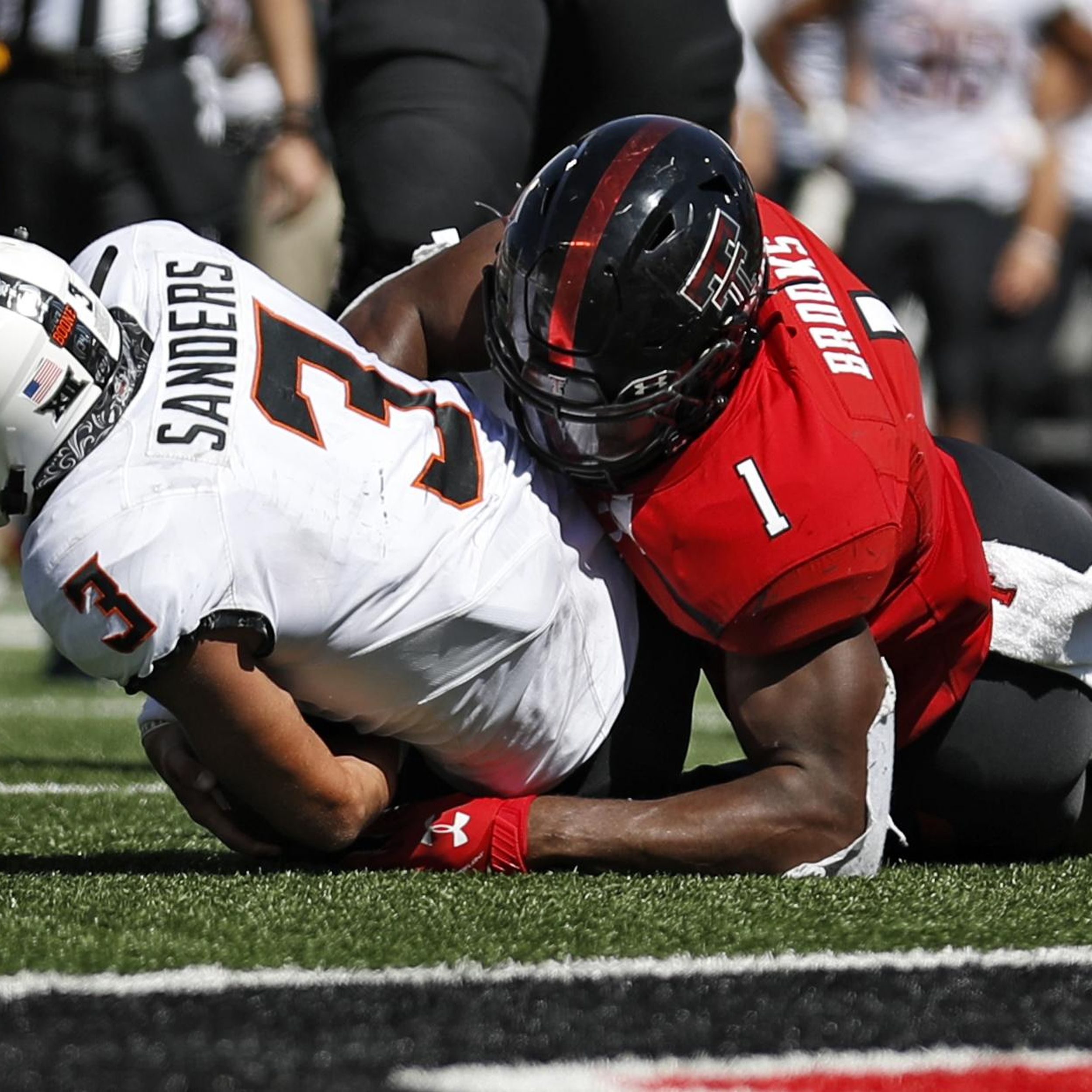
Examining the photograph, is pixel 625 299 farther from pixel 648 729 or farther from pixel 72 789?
pixel 72 789

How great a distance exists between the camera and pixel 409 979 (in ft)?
6.48

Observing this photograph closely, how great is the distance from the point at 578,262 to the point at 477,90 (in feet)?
3.91

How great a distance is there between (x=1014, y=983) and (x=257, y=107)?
6.19 metres

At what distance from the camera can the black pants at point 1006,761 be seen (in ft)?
9.43

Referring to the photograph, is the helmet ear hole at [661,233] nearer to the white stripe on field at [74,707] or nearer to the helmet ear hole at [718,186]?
the helmet ear hole at [718,186]

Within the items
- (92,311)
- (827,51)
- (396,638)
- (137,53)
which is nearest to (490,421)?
(396,638)

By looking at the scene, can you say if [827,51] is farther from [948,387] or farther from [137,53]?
[137,53]

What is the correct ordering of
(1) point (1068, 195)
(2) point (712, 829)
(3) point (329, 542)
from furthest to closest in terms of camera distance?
1. (1) point (1068, 195)
2. (2) point (712, 829)
3. (3) point (329, 542)

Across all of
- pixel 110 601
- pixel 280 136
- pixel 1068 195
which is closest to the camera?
pixel 110 601

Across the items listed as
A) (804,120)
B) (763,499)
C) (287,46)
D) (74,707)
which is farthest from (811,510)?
(804,120)

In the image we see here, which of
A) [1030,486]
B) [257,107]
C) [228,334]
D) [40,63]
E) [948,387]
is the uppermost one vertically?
[228,334]

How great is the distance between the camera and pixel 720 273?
252 cm

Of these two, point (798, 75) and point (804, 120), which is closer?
point (798, 75)

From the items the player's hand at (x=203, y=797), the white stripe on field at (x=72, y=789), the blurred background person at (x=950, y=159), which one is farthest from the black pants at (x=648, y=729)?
the blurred background person at (x=950, y=159)
